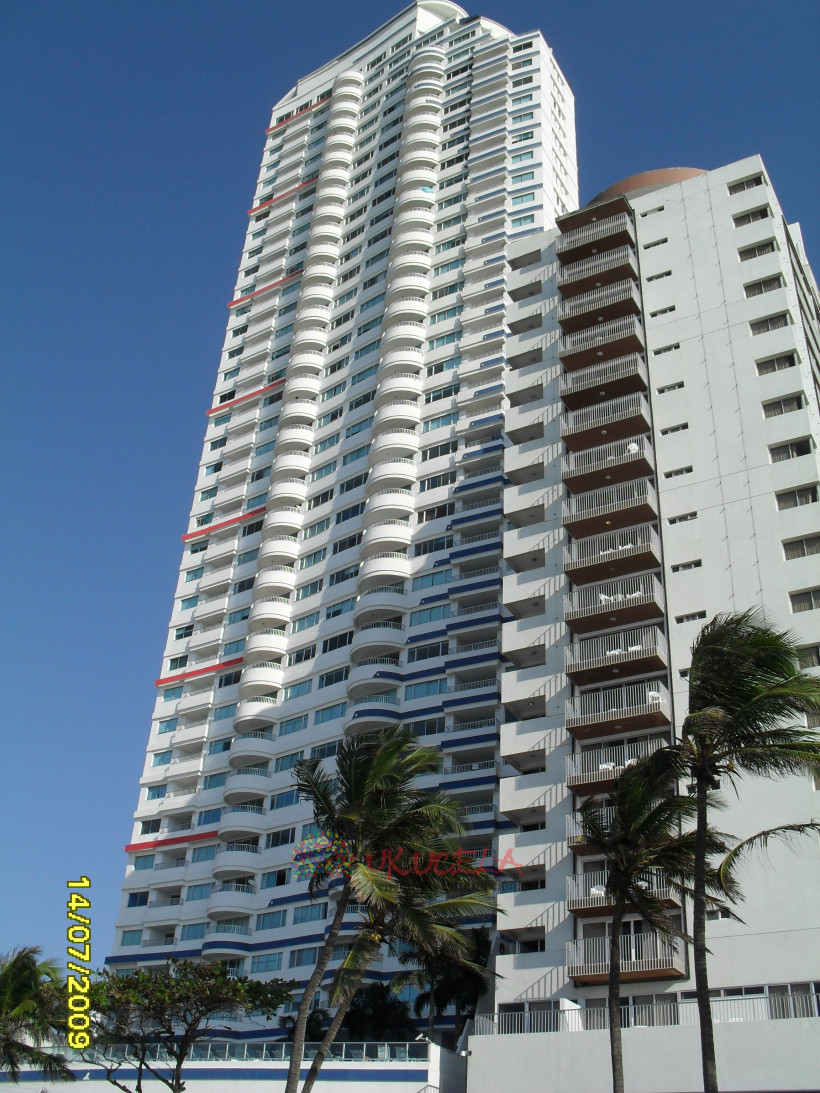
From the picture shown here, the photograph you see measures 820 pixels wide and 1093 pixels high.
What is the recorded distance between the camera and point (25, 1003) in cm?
3988

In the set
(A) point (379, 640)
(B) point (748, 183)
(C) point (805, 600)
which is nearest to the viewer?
(C) point (805, 600)

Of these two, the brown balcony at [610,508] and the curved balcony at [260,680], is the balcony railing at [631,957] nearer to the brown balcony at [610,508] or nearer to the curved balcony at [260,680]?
the brown balcony at [610,508]

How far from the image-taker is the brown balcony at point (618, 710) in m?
47.6

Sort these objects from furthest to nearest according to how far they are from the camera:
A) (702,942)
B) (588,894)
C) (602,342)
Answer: (602,342) → (588,894) → (702,942)

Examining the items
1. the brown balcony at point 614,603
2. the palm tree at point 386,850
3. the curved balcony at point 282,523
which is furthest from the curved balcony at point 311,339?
the palm tree at point 386,850

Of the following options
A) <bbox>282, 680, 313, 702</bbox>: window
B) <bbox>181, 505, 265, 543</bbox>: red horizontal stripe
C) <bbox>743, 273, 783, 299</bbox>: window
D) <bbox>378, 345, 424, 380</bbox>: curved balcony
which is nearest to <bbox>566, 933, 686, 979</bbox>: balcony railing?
<bbox>743, 273, 783, 299</bbox>: window

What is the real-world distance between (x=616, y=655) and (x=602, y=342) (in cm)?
1860

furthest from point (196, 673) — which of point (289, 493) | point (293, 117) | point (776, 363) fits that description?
point (293, 117)

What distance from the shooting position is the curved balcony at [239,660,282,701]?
78.2 metres

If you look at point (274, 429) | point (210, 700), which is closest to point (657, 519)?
point (210, 700)

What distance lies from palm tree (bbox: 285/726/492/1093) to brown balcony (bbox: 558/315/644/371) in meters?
31.8

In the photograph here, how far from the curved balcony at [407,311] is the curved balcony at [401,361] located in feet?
9.84

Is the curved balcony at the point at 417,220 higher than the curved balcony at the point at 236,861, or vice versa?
the curved balcony at the point at 417,220

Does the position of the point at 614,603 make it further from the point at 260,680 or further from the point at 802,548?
the point at 260,680
